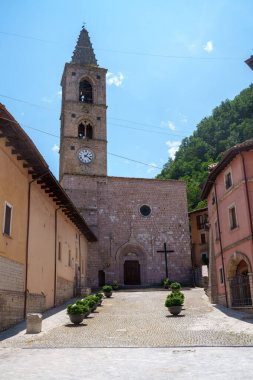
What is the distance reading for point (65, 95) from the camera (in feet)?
127

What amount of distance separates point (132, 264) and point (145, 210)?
16.8 feet

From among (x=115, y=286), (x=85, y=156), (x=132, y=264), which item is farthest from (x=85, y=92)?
(x=115, y=286)

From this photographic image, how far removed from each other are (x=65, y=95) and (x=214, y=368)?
3503 cm

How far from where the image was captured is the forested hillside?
180 feet

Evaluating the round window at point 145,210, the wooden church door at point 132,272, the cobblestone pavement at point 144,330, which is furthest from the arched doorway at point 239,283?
the round window at point 145,210

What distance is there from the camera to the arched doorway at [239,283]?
690 inches

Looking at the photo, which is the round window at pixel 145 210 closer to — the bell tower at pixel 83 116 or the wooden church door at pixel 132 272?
the wooden church door at pixel 132 272

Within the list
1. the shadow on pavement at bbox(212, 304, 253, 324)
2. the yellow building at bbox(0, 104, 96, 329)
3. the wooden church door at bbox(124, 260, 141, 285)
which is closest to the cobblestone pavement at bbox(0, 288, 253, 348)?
the shadow on pavement at bbox(212, 304, 253, 324)

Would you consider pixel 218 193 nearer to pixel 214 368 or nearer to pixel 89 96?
pixel 214 368

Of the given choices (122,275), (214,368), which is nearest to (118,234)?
(122,275)

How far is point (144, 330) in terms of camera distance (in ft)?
42.9

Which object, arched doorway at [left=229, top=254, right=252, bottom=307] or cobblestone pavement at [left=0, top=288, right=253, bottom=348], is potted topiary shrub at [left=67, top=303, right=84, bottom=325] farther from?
arched doorway at [left=229, top=254, right=252, bottom=307]

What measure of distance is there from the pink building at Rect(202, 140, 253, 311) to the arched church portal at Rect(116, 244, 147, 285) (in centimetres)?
1373

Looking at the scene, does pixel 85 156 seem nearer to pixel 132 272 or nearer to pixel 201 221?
pixel 132 272
